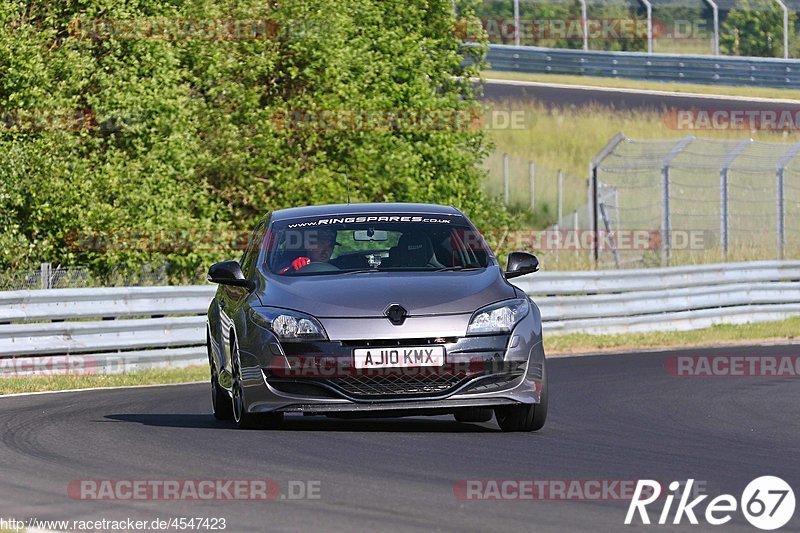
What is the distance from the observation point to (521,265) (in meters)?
11.0

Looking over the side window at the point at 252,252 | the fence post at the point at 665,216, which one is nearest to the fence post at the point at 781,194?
the fence post at the point at 665,216

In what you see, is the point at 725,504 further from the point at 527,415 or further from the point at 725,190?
Result: the point at 725,190

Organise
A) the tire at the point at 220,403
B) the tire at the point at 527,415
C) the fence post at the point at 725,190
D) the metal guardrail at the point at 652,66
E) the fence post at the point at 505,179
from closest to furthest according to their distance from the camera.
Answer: the tire at the point at 527,415
the tire at the point at 220,403
the fence post at the point at 725,190
the fence post at the point at 505,179
the metal guardrail at the point at 652,66

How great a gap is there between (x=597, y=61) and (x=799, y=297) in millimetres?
27517

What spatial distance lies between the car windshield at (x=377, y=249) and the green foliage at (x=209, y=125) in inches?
415

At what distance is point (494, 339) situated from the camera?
999 centimetres

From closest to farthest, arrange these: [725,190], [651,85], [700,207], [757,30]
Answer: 1. [725,190]
2. [700,207]
3. [651,85]
4. [757,30]

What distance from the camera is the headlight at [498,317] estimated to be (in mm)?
9953

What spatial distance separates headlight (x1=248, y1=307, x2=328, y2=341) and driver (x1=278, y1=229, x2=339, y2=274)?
2.18 ft

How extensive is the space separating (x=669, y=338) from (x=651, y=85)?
3075 centimetres

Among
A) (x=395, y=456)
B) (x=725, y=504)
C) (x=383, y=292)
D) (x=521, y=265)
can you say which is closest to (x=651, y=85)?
(x=521, y=265)

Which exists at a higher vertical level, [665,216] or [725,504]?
[725,504]

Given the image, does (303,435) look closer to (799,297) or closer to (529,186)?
(799,297)

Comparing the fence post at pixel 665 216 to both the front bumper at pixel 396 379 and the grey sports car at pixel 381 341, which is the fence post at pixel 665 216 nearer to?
the grey sports car at pixel 381 341
